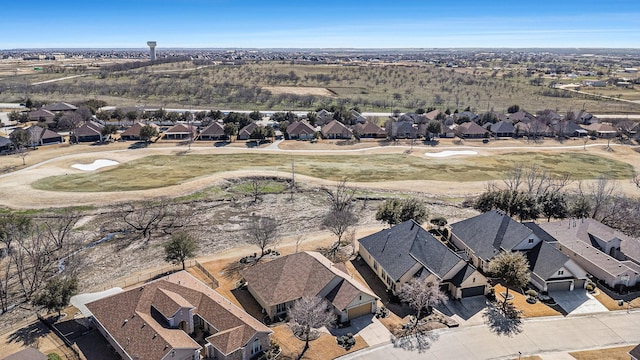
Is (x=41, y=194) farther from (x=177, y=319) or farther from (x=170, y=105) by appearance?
(x=170, y=105)

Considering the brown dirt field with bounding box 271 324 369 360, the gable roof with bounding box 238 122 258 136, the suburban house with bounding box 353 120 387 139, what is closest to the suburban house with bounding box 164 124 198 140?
the gable roof with bounding box 238 122 258 136

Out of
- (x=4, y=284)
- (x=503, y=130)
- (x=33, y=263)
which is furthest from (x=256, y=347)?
(x=503, y=130)

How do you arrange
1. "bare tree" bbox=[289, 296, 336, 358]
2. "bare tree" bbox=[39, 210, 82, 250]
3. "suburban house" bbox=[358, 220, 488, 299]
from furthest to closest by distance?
→ "bare tree" bbox=[39, 210, 82, 250], "suburban house" bbox=[358, 220, 488, 299], "bare tree" bbox=[289, 296, 336, 358]

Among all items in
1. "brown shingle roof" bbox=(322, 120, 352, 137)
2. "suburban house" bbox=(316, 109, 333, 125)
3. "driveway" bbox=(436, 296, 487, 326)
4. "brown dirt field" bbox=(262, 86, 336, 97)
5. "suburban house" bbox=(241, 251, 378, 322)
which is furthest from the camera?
"brown dirt field" bbox=(262, 86, 336, 97)

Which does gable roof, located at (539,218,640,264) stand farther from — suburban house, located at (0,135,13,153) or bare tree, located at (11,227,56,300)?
suburban house, located at (0,135,13,153)

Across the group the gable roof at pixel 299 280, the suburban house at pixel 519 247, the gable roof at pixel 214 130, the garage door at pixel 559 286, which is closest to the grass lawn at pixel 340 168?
the gable roof at pixel 214 130

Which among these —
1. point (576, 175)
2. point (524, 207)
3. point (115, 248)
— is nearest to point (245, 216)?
point (115, 248)

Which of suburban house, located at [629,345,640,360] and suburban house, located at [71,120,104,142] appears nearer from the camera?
suburban house, located at [629,345,640,360]

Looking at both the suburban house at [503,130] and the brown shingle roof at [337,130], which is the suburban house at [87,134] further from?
the suburban house at [503,130]
